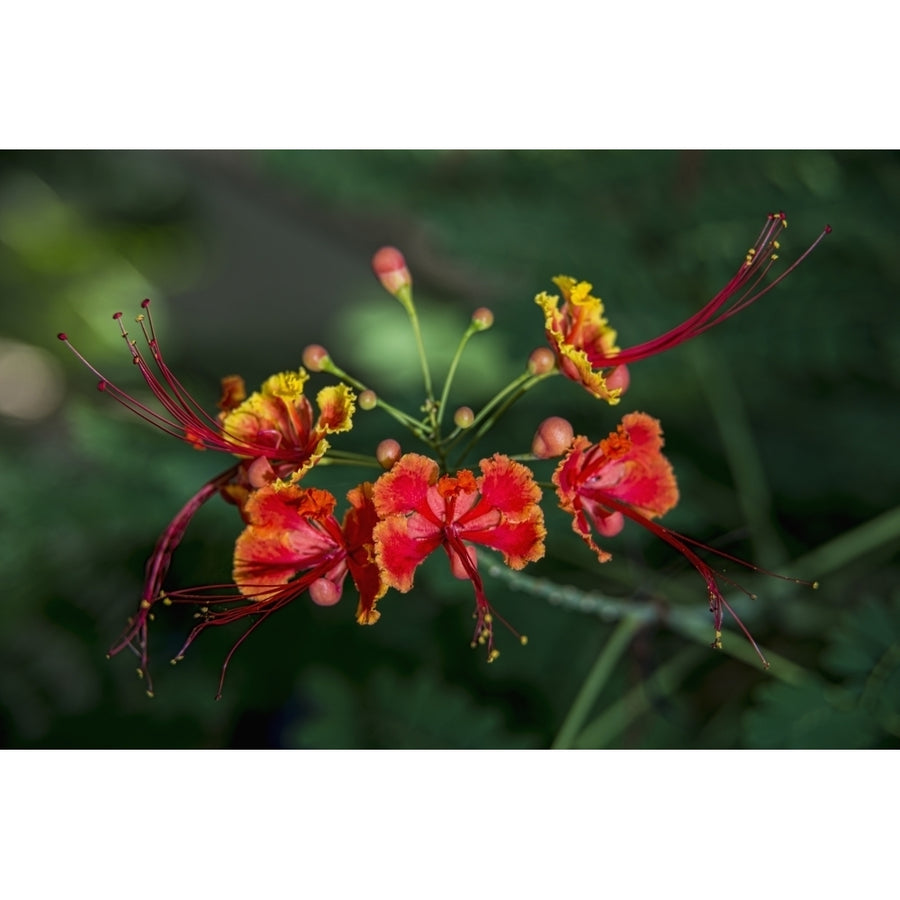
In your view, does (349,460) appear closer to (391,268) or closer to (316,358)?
(316,358)

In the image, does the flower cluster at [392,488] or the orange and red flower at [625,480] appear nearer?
the flower cluster at [392,488]

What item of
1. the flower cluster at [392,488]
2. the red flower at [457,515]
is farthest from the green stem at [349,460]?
the red flower at [457,515]

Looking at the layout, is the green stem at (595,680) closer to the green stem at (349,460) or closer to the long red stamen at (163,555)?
the green stem at (349,460)

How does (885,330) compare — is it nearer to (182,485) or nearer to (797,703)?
(797,703)

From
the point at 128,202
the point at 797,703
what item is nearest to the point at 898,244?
the point at 797,703

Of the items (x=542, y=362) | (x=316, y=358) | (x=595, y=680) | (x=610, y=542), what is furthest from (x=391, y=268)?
(x=610, y=542)

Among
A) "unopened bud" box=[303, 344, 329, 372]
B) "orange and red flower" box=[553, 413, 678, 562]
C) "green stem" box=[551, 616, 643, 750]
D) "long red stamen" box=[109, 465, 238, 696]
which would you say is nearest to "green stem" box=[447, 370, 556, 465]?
"orange and red flower" box=[553, 413, 678, 562]
